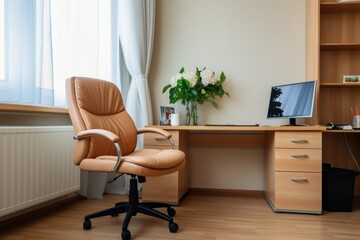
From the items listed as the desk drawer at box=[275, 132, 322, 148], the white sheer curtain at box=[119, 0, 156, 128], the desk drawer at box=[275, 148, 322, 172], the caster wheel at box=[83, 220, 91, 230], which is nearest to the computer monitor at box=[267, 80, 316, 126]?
the desk drawer at box=[275, 132, 322, 148]

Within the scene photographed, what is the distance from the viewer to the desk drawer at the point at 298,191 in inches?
93.4

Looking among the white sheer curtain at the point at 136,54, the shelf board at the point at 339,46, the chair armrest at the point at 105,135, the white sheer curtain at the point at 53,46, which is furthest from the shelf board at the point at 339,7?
the chair armrest at the point at 105,135

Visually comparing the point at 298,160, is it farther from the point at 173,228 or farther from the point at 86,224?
the point at 86,224

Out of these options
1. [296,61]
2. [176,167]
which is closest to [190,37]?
[296,61]

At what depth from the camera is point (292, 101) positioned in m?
2.64

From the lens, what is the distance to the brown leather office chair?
5.91 ft

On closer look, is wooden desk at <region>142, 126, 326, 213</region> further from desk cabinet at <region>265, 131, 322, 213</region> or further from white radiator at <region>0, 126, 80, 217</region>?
white radiator at <region>0, 126, 80, 217</region>

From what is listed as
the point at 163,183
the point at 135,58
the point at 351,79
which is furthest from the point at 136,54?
the point at 351,79

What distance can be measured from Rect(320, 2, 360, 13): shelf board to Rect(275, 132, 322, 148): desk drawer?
1.20 meters

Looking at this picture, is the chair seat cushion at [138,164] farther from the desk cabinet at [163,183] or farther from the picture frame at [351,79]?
the picture frame at [351,79]

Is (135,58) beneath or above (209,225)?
above

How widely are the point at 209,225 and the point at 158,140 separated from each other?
0.86m

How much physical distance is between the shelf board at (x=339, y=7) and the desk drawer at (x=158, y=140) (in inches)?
69.1

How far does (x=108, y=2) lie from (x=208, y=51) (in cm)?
110
